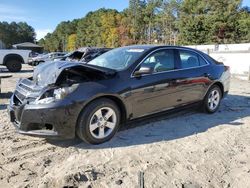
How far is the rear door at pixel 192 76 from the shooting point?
6223mm

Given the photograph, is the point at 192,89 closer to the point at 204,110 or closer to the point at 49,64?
the point at 204,110

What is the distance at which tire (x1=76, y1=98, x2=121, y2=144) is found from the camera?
187 inches

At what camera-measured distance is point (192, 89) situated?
6.45 metres

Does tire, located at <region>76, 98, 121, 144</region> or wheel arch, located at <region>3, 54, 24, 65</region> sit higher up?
wheel arch, located at <region>3, 54, 24, 65</region>

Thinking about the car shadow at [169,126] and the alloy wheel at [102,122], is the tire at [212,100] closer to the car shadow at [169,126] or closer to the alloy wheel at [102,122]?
the car shadow at [169,126]

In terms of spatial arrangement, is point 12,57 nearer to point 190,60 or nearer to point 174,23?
point 190,60

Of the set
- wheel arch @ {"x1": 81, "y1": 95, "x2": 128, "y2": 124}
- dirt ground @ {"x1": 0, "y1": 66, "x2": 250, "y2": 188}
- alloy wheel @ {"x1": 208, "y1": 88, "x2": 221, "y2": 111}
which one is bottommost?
dirt ground @ {"x1": 0, "y1": 66, "x2": 250, "y2": 188}

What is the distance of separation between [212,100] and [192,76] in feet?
3.27

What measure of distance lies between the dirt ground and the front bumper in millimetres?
282

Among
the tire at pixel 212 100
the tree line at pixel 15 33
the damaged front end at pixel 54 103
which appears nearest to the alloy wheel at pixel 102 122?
the damaged front end at pixel 54 103

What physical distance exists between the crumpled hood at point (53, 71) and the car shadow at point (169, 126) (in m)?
0.94

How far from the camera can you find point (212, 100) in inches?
279

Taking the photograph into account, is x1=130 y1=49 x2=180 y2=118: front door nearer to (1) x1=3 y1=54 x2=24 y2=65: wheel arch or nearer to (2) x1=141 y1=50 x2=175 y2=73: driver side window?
(2) x1=141 y1=50 x2=175 y2=73: driver side window

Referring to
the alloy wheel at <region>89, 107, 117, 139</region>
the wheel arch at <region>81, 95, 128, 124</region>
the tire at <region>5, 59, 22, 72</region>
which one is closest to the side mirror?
the wheel arch at <region>81, 95, 128, 124</region>
